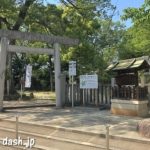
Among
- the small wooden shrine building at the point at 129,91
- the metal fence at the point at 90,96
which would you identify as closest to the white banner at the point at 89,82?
the metal fence at the point at 90,96

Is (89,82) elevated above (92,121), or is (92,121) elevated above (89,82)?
(89,82)

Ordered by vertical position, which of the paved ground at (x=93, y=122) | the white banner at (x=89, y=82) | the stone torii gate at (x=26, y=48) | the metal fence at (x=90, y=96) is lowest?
the paved ground at (x=93, y=122)

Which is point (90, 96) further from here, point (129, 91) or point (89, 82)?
point (129, 91)

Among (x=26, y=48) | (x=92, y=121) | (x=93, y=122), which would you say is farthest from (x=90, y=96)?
(x=93, y=122)

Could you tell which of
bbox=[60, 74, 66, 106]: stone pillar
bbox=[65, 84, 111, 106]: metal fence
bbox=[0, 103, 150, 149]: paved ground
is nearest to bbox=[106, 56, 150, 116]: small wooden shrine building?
bbox=[0, 103, 150, 149]: paved ground

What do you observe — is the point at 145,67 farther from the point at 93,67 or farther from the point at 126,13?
the point at 93,67

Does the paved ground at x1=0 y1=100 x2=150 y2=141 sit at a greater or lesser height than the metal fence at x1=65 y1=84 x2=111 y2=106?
lesser

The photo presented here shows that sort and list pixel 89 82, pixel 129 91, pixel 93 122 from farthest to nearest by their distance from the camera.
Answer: pixel 89 82
pixel 129 91
pixel 93 122

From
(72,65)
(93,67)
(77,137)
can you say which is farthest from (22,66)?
(77,137)

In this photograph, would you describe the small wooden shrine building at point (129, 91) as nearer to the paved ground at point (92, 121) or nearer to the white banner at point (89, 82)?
the paved ground at point (92, 121)

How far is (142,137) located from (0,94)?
8.97m

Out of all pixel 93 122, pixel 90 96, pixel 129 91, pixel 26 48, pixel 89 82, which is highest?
pixel 26 48

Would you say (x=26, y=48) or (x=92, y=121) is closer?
(x=92, y=121)

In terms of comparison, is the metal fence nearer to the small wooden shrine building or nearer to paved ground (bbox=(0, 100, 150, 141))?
the small wooden shrine building
